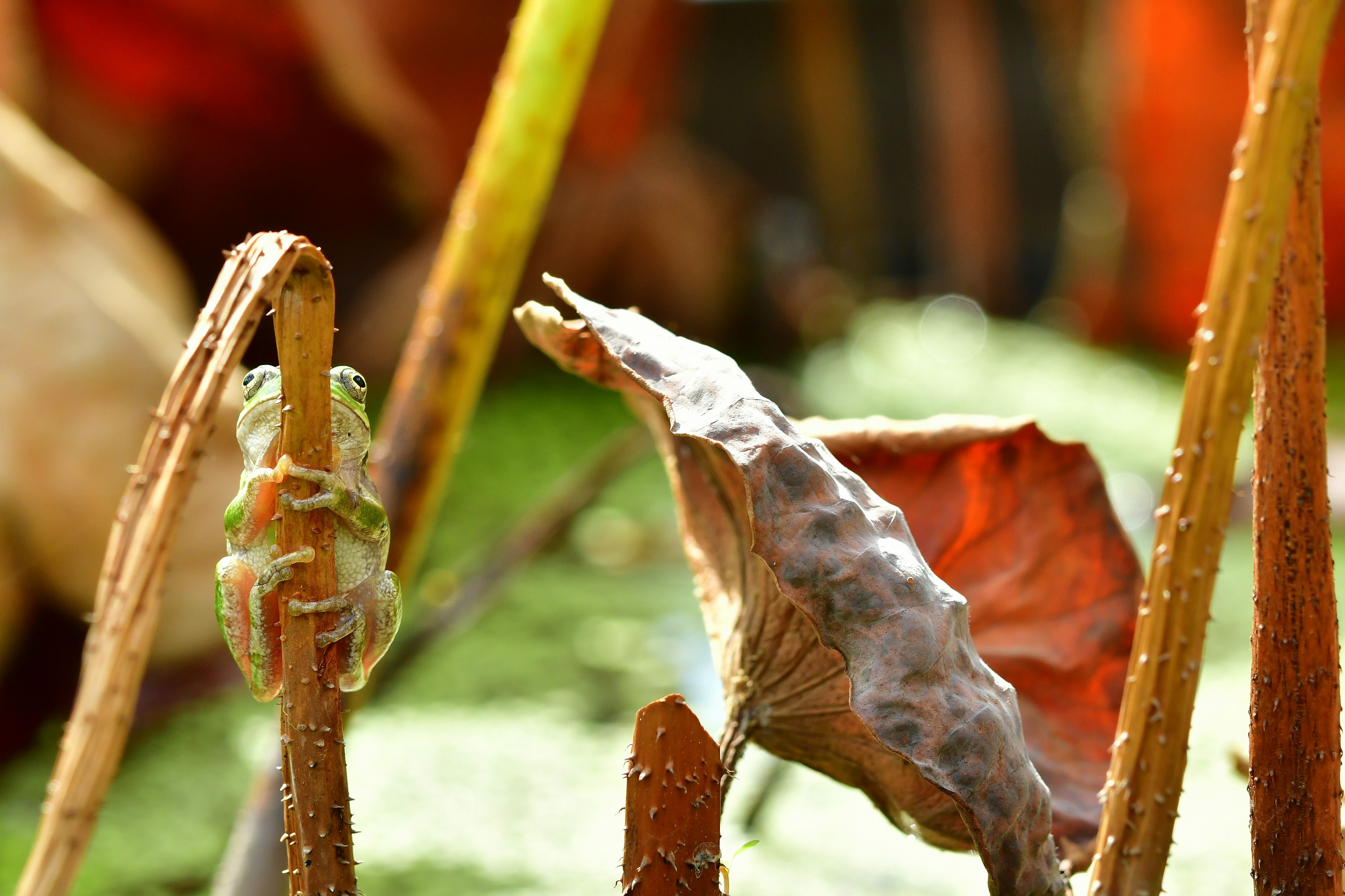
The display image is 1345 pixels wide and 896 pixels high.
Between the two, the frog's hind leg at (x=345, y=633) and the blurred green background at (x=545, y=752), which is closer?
the frog's hind leg at (x=345, y=633)

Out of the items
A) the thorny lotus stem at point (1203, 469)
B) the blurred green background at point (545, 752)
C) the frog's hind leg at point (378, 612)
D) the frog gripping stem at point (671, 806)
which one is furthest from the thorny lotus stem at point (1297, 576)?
the frog's hind leg at point (378, 612)

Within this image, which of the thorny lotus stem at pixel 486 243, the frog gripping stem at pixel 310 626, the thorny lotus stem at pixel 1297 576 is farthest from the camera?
the thorny lotus stem at pixel 486 243

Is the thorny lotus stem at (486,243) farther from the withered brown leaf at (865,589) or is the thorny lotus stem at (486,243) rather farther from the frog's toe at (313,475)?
the frog's toe at (313,475)

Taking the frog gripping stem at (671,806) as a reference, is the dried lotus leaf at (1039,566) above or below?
above

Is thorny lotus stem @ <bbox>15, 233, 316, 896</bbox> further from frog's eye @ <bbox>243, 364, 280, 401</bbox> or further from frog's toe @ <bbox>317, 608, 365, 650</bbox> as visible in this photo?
frog's toe @ <bbox>317, 608, 365, 650</bbox>

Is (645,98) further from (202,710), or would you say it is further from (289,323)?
(289,323)

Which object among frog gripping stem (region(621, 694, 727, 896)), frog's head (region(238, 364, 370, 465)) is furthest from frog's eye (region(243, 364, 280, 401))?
frog gripping stem (region(621, 694, 727, 896))

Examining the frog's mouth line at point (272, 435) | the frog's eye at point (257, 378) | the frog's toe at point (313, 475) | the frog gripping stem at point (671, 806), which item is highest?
the frog's eye at point (257, 378)

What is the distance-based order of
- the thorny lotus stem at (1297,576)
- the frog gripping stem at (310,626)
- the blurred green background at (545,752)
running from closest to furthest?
the frog gripping stem at (310,626)
the thorny lotus stem at (1297,576)
the blurred green background at (545,752)

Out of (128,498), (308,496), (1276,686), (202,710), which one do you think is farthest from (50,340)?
(1276,686)
